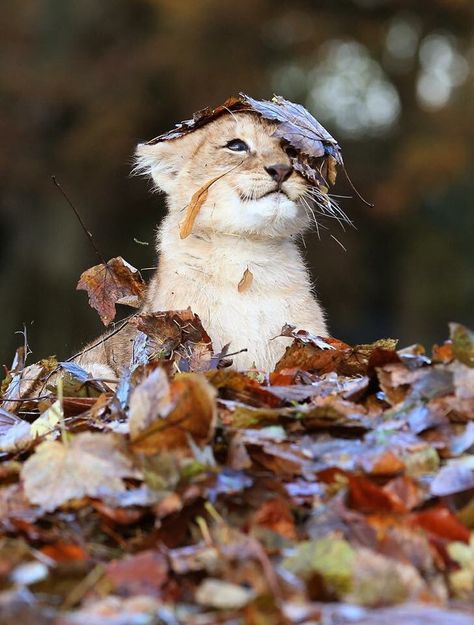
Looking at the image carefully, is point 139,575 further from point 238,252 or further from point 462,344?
point 238,252

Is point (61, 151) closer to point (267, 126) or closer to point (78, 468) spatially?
point (267, 126)

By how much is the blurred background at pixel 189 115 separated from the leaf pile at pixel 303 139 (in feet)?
32.8

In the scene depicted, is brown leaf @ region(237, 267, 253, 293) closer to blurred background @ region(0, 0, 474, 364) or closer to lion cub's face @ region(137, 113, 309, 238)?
lion cub's face @ region(137, 113, 309, 238)

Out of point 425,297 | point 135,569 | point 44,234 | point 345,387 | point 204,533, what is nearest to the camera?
point 135,569

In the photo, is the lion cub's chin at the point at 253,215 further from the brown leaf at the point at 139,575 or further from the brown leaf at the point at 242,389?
the brown leaf at the point at 139,575

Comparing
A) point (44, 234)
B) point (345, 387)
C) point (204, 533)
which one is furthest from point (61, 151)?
point (204, 533)

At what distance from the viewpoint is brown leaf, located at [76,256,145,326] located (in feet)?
18.8

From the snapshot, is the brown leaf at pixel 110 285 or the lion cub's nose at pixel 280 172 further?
the brown leaf at pixel 110 285

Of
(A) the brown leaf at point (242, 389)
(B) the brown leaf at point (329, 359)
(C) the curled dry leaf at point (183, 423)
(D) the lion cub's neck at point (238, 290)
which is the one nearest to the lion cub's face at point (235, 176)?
(D) the lion cub's neck at point (238, 290)

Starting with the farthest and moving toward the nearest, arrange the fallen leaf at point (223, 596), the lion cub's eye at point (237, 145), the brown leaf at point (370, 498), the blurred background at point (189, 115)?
the blurred background at point (189, 115) → the lion cub's eye at point (237, 145) → the brown leaf at point (370, 498) → the fallen leaf at point (223, 596)

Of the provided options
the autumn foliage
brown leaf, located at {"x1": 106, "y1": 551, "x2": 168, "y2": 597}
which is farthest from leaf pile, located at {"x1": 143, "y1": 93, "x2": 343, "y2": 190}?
brown leaf, located at {"x1": 106, "y1": 551, "x2": 168, "y2": 597}

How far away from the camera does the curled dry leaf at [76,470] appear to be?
9.95ft

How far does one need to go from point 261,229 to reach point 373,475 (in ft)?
8.95

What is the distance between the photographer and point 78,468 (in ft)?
10.2
